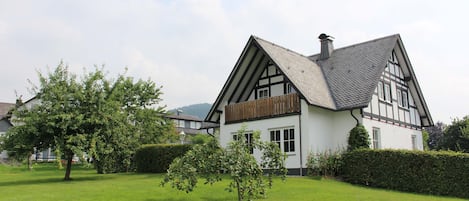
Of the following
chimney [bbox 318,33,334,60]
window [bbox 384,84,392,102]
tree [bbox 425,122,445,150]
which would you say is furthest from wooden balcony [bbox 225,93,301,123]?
tree [bbox 425,122,445,150]

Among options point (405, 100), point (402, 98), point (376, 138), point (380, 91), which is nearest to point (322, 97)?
point (376, 138)

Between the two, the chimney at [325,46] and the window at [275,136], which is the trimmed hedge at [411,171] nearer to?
the window at [275,136]

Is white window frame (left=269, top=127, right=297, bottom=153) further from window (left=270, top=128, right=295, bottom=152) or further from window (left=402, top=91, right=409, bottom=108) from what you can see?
window (left=402, top=91, right=409, bottom=108)

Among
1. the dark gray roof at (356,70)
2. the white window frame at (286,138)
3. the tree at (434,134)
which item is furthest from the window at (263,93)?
the tree at (434,134)

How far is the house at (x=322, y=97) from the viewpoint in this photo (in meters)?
22.0

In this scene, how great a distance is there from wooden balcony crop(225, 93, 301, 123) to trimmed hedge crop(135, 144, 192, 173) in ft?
10.8

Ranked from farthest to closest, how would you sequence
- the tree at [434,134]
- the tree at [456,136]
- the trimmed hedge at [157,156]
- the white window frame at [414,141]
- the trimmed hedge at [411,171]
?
the tree at [434,134] < the tree at [456,136] < the white window frame at [414,141] < the trimmed hedge at [157,156] < the trimmed hedge at [411,171]

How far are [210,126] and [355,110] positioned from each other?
10.8 meters

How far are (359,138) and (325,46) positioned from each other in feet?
30.0

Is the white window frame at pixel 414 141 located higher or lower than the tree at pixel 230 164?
higher

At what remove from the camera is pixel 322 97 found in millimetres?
22719

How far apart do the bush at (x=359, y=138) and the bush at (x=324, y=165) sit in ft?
3.59

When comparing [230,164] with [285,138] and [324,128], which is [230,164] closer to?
[285,138]

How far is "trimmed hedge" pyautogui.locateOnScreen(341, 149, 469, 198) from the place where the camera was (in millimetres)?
16906
